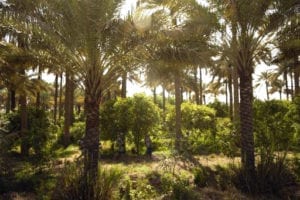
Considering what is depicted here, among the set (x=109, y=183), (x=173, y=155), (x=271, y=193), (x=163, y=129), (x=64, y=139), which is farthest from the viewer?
(x=64, y=139)

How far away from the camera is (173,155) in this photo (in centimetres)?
1233

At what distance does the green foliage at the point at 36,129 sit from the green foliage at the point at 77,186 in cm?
789

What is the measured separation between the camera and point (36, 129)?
17.5 m

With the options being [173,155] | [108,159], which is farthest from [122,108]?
[173,155]

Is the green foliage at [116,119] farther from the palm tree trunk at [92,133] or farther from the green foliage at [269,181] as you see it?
the green foliage at [269,181]

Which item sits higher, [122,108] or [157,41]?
[157,41]

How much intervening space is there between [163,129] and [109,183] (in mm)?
11937

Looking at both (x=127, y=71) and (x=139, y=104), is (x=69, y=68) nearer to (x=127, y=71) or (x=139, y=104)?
(x=127, y=71)

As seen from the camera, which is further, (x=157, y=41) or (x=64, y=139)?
(x=64, y=139)

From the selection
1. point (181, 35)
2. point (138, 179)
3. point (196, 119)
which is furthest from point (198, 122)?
point (181, 35)

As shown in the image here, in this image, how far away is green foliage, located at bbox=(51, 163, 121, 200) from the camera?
8.14 m

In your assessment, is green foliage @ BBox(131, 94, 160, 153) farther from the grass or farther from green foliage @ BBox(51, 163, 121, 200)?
green foliage @ BBox(51, 163, 121, 200)

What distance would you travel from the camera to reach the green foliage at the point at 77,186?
8.14m

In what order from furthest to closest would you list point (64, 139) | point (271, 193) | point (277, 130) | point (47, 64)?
point (64, 139) → point (277, 130) → point (47, 64) → point (271, 193)
